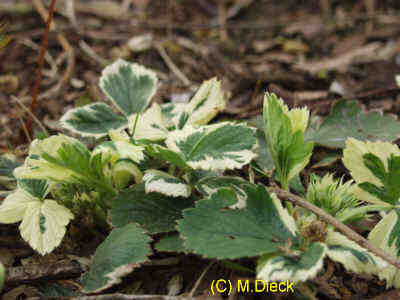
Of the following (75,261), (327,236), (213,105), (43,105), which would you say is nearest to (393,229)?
(327,236)

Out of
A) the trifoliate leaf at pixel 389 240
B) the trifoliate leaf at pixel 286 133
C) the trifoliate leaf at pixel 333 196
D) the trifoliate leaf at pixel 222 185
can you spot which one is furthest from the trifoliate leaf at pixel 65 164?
the trifoliate leaf at pixel 389 240

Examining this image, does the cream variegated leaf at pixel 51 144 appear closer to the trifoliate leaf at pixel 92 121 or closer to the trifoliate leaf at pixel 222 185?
the trifoliate leaf at pixel 92 121

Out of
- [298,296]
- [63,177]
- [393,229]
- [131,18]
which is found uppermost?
[131,18]

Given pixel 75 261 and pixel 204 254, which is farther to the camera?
pixel 75 261

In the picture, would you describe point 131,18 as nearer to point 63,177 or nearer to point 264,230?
point 63,177

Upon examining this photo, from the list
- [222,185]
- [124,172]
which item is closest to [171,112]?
[124,172]

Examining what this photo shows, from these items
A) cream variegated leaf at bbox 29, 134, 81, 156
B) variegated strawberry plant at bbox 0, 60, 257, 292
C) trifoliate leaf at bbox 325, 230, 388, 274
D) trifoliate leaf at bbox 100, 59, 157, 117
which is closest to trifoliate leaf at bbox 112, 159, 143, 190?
variegated strawberry plant at bbox 0, 60, 257, 292

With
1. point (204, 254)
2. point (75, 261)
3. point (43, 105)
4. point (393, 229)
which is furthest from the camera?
point (43, 105)

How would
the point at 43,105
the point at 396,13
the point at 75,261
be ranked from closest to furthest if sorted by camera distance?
1. the point at 75,261
2. the point at 43,105
3. the point at 396,13
